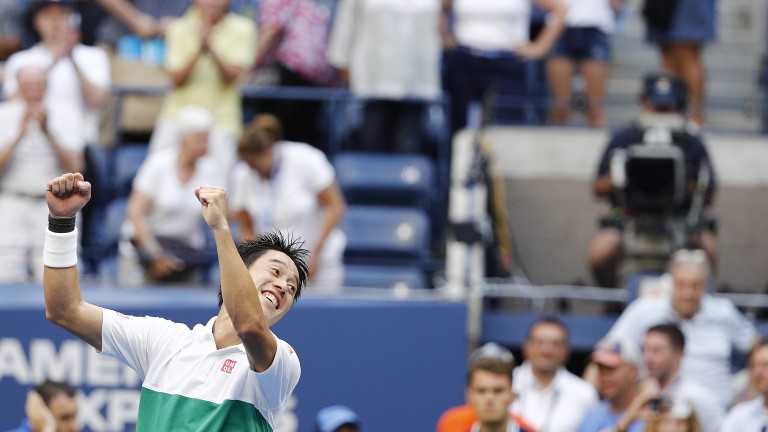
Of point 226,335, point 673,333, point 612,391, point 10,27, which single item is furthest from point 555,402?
point 10,27

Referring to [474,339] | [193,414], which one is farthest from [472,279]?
[193,414]

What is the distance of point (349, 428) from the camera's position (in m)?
6.93

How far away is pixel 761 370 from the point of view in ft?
23.9

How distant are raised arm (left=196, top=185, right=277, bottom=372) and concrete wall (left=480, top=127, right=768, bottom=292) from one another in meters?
6.98

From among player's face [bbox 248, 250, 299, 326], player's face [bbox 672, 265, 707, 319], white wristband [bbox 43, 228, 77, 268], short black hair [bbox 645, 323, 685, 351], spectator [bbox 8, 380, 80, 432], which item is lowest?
spectator [bbox 8, 380, 80, 432]

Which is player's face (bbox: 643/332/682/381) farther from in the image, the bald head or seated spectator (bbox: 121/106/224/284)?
the bald head

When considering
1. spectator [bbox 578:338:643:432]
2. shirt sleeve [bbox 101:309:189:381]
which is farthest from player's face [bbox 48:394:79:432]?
shirt sleeve [bbox 101:309:189:381]

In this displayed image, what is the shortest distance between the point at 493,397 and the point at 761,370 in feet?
4.78

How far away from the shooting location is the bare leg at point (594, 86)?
10703 mm

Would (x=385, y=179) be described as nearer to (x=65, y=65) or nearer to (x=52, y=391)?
(x=65, y=65)

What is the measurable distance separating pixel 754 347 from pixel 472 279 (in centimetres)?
194

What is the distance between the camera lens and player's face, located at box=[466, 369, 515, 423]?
6785mm

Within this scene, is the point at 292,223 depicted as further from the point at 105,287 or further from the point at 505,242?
the point at 505,242

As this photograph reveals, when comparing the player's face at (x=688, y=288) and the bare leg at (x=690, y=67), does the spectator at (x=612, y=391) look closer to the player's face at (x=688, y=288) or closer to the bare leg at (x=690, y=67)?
the player's face at (x=688, y=288)
